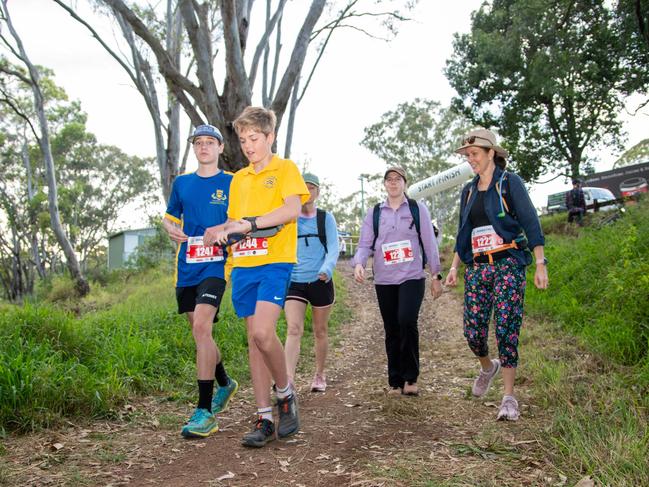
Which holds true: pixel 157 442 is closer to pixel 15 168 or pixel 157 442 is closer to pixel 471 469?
pixel 471 469

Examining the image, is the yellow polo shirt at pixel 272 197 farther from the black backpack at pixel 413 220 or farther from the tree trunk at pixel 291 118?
the tree trunk at pixel 291 118

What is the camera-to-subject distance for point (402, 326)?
5.11 meters

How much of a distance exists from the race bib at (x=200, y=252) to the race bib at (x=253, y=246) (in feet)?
1.54

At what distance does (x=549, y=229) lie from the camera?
18.3 m

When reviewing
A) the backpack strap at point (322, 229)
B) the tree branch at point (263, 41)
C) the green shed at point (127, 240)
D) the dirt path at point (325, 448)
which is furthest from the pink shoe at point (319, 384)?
the green shed at point (127, 240)

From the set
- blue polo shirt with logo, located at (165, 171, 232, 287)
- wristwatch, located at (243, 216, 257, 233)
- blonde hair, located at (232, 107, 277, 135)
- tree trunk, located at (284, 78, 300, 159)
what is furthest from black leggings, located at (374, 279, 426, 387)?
tree trunk, located at (284, 78, 300, 159)

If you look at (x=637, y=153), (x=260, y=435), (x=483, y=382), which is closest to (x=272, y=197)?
(x=260, y=435)

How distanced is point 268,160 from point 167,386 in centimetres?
254

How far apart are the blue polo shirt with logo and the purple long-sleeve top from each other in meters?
1.42

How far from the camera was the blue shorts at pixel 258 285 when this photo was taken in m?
3.77

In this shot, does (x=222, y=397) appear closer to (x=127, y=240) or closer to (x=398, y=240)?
(x=398, y=240)

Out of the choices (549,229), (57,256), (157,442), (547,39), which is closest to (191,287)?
(157,442)

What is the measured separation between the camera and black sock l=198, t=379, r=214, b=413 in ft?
13.4

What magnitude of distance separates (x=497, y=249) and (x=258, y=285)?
1761mm
